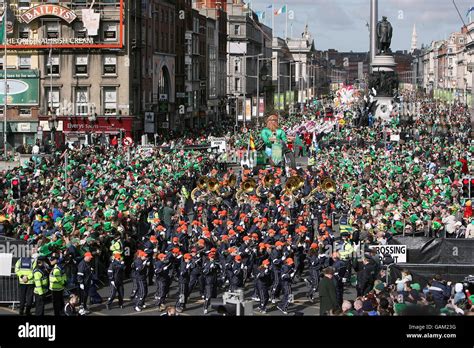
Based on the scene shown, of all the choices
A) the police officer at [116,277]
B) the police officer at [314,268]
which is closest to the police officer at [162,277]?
the police officer at [116,277]

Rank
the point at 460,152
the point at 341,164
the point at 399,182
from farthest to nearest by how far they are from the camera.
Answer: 1. the point at 460,152
2. the point at 341,164
3. the point at 399,182

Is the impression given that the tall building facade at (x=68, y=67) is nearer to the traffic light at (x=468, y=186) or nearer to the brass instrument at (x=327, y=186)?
the brass instrument at (x=327, y=186)

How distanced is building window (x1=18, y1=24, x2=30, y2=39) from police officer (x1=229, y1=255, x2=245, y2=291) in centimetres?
5059

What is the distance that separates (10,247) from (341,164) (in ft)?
85.0

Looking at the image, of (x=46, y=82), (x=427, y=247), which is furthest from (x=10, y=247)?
(x=46, y=82)

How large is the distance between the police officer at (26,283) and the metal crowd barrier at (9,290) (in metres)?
1.20

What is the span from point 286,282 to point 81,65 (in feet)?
164

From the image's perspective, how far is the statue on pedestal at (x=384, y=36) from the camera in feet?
269

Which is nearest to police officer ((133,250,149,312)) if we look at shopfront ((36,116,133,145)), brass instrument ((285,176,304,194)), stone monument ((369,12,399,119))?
brass instrument ((285,176,304,194))

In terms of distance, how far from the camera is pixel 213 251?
21.6m

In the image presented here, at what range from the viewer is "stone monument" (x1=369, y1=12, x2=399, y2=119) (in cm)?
8025

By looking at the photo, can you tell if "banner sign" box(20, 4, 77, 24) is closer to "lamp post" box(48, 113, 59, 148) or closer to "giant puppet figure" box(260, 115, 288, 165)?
"lamp post" box(48, 113, 59, 148)
